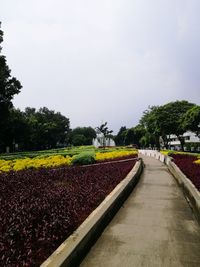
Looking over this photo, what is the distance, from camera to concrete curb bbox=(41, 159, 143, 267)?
516 cm

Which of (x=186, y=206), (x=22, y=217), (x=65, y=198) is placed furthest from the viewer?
(x=186, y=206)

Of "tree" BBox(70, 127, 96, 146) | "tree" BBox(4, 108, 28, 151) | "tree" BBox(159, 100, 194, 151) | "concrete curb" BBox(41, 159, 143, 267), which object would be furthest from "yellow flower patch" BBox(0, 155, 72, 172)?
"tree" BBox(70, 127, 96, 146)

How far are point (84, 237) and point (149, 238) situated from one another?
1648mm

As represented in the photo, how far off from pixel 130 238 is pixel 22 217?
215 cm

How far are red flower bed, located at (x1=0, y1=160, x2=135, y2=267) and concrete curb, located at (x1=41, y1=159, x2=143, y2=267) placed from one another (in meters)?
0.16

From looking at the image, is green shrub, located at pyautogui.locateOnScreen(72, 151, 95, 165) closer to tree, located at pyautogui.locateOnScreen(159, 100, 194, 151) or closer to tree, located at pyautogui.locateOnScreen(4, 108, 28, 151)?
tree, located at pyautogui.locateOnScreen(4, 108, 28, 151)

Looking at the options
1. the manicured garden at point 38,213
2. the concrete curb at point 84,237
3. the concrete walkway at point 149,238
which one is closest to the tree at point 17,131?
the manicured garden at point 38,213

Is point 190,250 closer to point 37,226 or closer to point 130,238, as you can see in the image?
point 130,238

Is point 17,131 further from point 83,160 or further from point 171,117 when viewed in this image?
point 83,160

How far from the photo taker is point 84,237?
630 centimetres

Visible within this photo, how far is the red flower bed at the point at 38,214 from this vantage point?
17.2 feet

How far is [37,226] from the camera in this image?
6.47 meters

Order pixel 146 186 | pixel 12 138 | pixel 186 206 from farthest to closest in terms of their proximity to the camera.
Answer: pixel 12 138
pixel 146 186
pixel 186 206

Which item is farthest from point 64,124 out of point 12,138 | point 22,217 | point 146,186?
point 22,217
